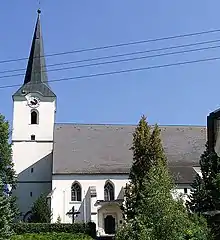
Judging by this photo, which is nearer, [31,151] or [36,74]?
[31,151]

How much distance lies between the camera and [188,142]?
47.3m

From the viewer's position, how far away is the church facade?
140 ft

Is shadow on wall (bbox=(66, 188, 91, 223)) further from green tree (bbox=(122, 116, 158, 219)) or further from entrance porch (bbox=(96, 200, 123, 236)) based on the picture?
green tree (bbox=(122, 116, 158, 219))

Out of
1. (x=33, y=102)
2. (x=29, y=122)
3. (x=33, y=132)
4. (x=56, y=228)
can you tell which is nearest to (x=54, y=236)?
(x=56, y=228)

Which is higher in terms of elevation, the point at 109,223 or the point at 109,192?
the point at 109,192

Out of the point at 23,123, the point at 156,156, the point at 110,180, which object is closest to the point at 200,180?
the point at 156,156

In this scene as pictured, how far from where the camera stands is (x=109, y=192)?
43.9 meters

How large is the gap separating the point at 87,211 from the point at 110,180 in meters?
3.41

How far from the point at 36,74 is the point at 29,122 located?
15.5 ft

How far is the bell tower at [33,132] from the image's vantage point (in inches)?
1761

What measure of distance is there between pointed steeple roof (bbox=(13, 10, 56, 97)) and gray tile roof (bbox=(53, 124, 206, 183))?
3933 millimetres

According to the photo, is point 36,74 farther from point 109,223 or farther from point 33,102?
point 109,223

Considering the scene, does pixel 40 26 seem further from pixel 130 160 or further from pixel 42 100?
pixel 130 160

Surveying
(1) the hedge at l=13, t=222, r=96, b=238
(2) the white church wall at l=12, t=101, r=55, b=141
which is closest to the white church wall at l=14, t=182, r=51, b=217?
(2) the white church wall at l=12, t=101, r=55, b=141
